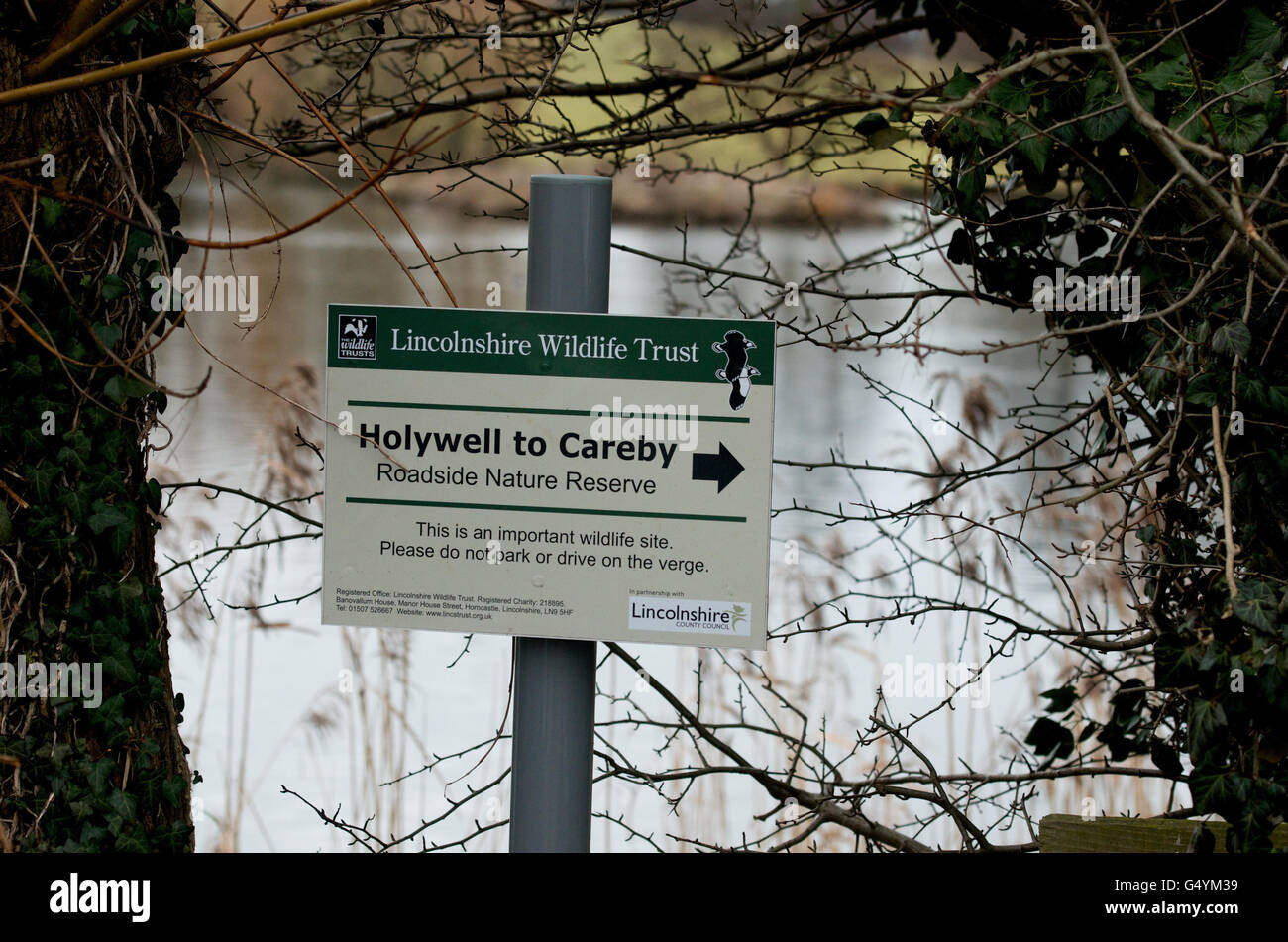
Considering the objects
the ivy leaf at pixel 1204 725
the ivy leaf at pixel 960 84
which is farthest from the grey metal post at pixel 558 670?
the ivy leaf at pixel 1204 725

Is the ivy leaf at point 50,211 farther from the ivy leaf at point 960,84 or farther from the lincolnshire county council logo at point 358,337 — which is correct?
the ivy leaf at point 960,84

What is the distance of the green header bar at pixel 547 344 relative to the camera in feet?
5.98

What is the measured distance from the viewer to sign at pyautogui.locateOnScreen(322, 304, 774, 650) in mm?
1825

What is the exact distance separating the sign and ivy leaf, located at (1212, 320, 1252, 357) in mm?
948

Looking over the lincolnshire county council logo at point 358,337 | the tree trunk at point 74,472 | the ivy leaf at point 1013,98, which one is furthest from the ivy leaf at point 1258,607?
the tree trunk at point 74,472

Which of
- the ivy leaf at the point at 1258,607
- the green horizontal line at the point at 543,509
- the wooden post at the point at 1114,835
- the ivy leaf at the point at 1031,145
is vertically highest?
the ivy leaf at the point at 1031,145

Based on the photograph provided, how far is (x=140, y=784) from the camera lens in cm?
233

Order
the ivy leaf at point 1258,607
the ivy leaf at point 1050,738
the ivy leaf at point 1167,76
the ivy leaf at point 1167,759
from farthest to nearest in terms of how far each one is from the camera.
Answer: the ivy leaf at point 1050,738, the ivy leaf at point 1167,759, the ivy leaf at point 1167,76, the ivy leaf at point 1258,607

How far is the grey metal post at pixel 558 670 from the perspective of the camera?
1912 millimetres

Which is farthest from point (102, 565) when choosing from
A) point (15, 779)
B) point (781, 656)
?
point (781, 656)

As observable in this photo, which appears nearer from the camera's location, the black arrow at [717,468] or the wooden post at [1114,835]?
the black arrow at [717,468]

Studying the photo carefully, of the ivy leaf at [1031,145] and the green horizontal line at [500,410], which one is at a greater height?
the ivy leaf at [1031,145]

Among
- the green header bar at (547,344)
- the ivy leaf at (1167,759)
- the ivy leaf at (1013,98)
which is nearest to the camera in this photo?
the green header bar at (547,344)
